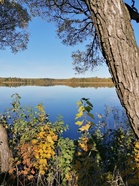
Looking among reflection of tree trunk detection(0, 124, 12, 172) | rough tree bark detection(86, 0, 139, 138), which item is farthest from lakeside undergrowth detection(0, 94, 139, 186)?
rough tree bark detection(86, 0, 139, 138)

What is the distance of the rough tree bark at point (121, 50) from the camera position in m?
1.60

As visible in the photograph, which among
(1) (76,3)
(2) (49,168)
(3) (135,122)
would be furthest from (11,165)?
(1) (76,3)

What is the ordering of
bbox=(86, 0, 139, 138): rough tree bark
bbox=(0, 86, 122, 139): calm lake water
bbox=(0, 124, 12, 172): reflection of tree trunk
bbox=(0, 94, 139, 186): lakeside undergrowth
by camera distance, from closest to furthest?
bbox=(86, 0, 139, 138): rough tree bark < bbox=(0, 94, 139, 186): lakeside undergrowth < bbox=(0, 124, 12, 172): reflection of tree trunk < bbox=(0, 86, 122, 139): calm lake water

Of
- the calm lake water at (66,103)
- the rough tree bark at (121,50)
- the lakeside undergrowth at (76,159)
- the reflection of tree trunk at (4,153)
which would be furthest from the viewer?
the calm lake water at (66,103)

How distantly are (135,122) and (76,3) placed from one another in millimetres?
7958

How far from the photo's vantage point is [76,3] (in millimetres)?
8836

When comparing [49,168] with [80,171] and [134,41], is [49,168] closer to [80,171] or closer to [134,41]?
[80,171]

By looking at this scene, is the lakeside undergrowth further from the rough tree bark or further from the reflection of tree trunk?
the rough tree bark

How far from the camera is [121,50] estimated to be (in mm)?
1602

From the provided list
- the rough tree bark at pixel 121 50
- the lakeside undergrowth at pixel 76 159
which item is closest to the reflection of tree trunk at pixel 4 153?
the lakeside undergrowth at pixel 76 159

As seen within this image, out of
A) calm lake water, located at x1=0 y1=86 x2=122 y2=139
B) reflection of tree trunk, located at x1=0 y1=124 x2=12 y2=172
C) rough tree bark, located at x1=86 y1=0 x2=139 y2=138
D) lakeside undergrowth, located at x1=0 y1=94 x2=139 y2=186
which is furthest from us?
calm lake water, located at x1=0 y1=86 x2=122 y2=139

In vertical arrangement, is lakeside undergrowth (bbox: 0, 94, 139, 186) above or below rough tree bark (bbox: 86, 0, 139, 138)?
below

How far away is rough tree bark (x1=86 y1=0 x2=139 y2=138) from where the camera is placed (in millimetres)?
1600

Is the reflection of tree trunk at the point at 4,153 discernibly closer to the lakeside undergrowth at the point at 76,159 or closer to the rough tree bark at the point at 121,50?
the lakeside undergrowth at the point at 76,159
